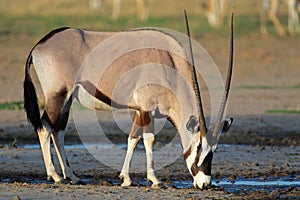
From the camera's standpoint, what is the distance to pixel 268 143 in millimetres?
11641

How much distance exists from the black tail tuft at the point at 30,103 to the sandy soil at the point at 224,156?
61 cm

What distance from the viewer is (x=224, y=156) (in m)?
10.6

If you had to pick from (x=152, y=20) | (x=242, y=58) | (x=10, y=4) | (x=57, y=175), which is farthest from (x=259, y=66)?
(x=10, y=4)

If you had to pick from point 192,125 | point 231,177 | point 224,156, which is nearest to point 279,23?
point 224,156

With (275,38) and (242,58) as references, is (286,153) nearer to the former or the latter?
(242,58)

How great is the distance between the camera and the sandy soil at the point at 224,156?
26.3ft

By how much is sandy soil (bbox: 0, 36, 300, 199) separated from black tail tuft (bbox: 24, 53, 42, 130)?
0.61m

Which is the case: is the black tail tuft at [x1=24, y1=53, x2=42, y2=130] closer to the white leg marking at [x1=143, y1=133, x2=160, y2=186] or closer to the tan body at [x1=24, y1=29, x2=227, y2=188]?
the tan body at [x1=24, y1=29, x2=227, y2=188]

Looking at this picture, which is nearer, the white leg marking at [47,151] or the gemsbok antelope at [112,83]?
the gemsbok antelope at [112,83]

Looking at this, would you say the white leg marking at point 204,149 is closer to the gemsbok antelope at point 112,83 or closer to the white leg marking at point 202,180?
the white leg marking at point 202,180

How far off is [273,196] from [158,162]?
2.51 m

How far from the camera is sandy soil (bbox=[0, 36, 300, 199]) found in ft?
26.3

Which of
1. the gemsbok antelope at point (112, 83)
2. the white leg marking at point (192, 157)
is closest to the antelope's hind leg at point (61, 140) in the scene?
the gemsbok antelope at point (112, 83)

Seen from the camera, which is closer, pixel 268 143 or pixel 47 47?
pixel 47 47
